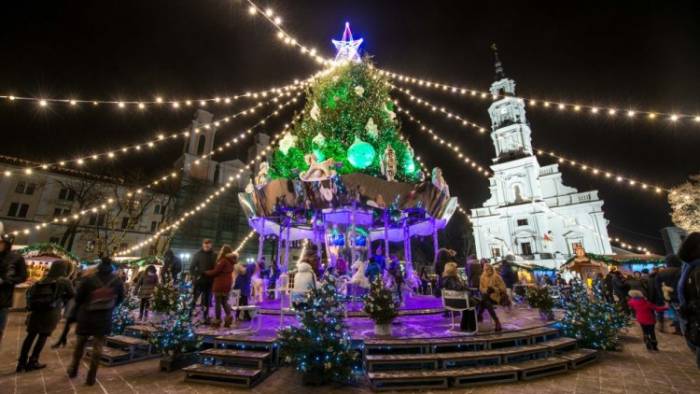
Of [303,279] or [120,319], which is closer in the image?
[303,279]

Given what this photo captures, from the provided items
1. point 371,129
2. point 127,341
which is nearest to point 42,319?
point 127,341

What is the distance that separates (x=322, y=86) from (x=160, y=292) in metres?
9.17

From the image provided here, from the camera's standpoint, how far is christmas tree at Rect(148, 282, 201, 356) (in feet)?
15.9

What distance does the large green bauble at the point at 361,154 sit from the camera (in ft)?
31.4

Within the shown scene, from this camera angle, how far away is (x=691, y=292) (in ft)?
10.1

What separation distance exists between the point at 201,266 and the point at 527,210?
125 feet

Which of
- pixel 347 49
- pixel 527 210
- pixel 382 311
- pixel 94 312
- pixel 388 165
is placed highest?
pixel 347 49

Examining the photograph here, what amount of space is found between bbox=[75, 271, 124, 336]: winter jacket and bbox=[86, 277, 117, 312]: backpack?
3 cm

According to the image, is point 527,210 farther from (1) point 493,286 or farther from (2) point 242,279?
(2) point 242,279

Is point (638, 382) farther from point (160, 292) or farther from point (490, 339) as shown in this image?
point (160, 292)

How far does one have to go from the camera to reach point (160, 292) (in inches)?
258

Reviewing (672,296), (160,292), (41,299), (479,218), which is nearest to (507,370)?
(672,296)

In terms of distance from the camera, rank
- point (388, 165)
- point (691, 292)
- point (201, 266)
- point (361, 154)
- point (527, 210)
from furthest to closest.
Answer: point (527, 210)
point (361, 154)
point (388, 165)
point (201, 266)
point (691, 292)

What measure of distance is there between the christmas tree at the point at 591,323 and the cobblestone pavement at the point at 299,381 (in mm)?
389
